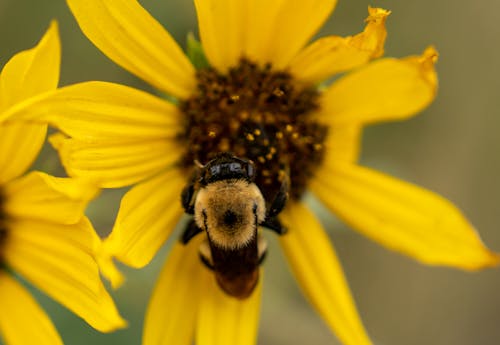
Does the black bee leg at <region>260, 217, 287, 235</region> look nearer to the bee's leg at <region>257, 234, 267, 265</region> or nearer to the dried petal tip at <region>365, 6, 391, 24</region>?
the bee's leg at <region>257, 234, 267, 265</region>

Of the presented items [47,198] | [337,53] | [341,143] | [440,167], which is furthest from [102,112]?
[440,167]

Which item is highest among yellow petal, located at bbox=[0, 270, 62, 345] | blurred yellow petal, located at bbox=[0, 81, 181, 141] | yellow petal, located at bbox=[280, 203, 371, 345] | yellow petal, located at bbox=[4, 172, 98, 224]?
blurred yellow petal, located at bbox=[0, 81, 181, 141]

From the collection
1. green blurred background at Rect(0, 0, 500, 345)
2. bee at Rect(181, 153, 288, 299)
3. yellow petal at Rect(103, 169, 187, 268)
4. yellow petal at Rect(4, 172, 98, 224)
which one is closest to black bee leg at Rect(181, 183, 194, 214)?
bee at Rect(181, 153, 288, 299)

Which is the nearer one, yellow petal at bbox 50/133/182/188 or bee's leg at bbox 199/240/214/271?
yellow petal at bbox 50/133/182/188

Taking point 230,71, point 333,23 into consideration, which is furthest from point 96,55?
point 230,71

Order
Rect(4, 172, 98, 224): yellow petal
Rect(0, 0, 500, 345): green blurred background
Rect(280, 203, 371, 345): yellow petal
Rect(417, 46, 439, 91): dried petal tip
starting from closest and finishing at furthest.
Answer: Rect(4, 172, 98, 224): yellow petal
Rect(417, 46, 439, 91): dried petal tip
Rect(280, 203, 371, 345): yellow petal
Rect(0, 0, 500, 345): green blurred background

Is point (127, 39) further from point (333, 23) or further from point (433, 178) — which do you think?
point (433, 178)

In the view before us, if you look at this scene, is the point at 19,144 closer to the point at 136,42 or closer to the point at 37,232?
the point at 37,232
